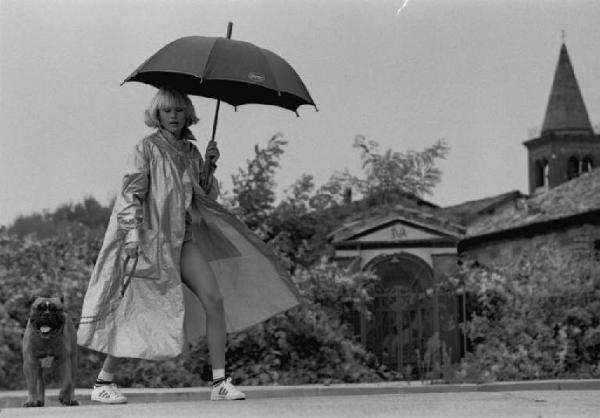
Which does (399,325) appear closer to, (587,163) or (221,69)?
(221,69)

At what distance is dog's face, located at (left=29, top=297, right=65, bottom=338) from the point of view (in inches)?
312

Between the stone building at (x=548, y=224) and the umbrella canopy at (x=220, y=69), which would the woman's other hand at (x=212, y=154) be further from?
the stone building at (x=548, y=224)

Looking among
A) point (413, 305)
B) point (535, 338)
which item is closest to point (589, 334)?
point (535, 338)

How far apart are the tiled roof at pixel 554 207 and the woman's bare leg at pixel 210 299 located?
489 inches

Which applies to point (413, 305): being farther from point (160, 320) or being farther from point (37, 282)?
point (160, 320)

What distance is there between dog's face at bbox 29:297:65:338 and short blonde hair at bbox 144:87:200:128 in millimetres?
1586

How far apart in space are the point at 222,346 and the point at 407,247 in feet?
27.4

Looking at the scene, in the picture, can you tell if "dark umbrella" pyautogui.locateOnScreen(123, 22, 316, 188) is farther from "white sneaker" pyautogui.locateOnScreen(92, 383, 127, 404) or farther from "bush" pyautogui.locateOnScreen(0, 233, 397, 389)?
"bush" pyautogui.locateOnScreen(0, 233, 397, 389)

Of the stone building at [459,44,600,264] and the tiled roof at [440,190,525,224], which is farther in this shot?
the tiled roof at [440,190,525,224]

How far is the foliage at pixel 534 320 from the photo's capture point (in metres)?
12.7

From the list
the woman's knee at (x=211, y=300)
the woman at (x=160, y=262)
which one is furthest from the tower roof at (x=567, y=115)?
the woman's knee at (x=211, y=300)

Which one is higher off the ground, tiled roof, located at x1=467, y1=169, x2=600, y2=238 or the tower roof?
the tower roof

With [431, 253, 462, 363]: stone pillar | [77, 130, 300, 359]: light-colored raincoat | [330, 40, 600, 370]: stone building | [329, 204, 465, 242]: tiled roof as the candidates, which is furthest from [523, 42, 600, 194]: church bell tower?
[77, 130, 300, 359]: light-colored raincoat

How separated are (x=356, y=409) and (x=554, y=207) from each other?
48.4 ft
